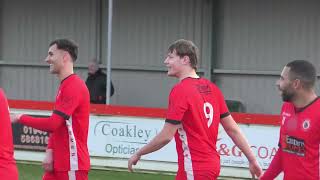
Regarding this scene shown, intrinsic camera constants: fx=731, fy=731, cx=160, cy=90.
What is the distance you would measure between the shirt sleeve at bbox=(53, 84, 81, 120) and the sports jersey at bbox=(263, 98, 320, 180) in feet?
6.19

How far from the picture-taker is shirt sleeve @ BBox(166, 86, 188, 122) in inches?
217

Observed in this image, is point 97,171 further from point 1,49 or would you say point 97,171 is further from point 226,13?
point 1,49

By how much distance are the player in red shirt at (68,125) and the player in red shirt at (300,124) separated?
190cm

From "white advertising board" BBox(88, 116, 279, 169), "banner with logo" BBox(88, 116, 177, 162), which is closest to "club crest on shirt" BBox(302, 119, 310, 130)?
"white advertising board" BBox(88, 116, 279, 169)

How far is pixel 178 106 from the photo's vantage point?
550 cm

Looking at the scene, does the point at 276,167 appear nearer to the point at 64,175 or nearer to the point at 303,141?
the point at 303,141

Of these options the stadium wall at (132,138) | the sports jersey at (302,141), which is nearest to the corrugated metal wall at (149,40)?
the stadium wall at (132,138)

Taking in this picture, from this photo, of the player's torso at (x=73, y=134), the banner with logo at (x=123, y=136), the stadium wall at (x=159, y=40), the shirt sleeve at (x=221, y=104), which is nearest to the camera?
the shirt sleeve at (x=221, y=104)

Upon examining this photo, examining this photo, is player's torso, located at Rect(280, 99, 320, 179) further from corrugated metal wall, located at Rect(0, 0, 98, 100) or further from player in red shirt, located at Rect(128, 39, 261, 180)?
corrugated metal wall, located at Rect(0, 0, 98, 100)

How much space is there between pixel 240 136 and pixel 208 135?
47 cm

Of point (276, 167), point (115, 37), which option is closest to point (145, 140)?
point (276, 167)

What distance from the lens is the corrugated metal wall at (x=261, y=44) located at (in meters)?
16.8

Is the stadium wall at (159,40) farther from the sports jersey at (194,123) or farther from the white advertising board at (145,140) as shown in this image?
the sports jersey at (194,123)

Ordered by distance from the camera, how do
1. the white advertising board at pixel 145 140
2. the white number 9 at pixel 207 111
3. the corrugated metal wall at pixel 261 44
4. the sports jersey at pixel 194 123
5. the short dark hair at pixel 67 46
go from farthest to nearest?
the corrugated metal wall at pixel 261 44 → the white advertising board at pixel 145 140 → the short dark hair at pixel 67 46 → the white number 9 at pixel 207 111 → the sports jersey at pixel 194 123
